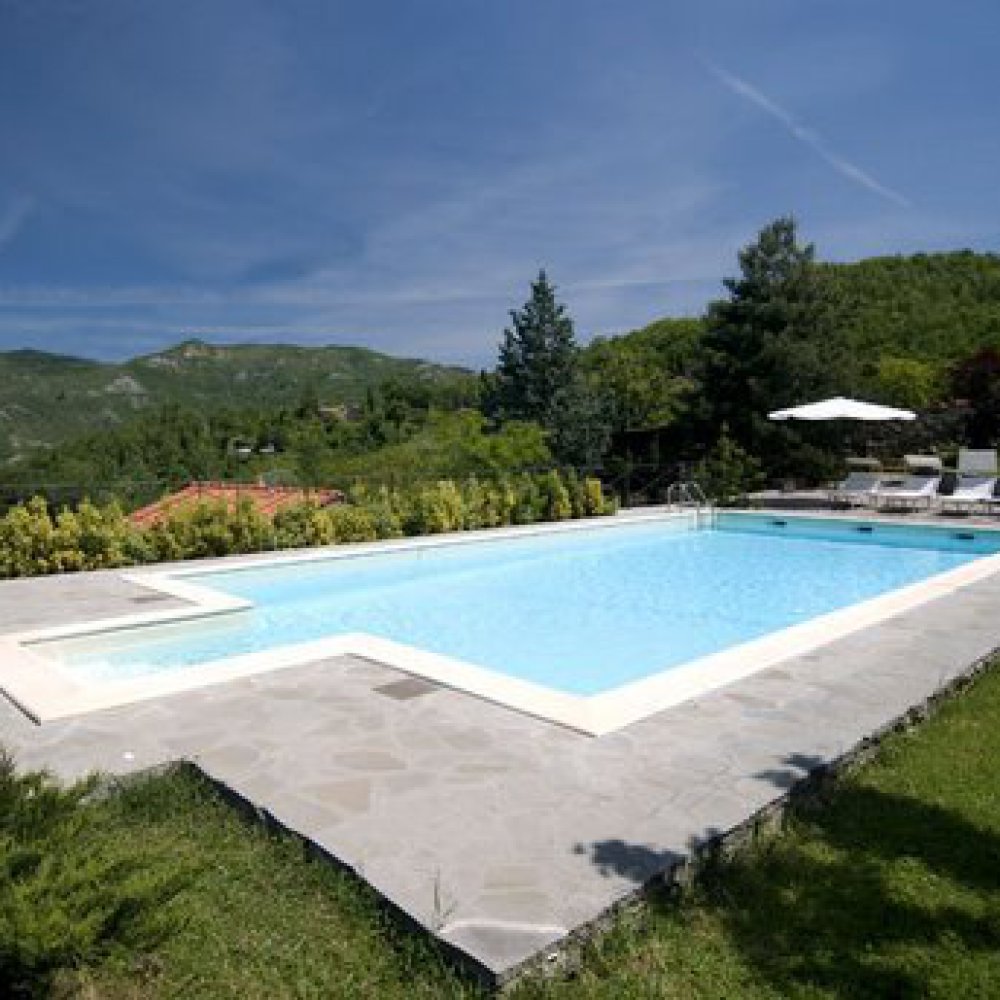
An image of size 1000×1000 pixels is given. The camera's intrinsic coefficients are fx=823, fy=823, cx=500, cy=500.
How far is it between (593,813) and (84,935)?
1.94 metres

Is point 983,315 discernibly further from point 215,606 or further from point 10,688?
point 10,688

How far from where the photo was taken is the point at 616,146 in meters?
13.4

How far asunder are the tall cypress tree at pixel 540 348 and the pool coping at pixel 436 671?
79.4 ft

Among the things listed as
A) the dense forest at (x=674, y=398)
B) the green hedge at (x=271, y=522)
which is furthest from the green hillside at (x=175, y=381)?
the green hedge at (x=271, y=522)

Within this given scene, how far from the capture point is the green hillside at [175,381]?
64.6m

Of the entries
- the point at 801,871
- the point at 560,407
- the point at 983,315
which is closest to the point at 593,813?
the point at 801,871

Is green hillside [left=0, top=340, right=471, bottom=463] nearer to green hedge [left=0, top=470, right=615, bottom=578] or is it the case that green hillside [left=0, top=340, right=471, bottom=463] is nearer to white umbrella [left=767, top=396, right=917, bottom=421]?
white umbrella [left=767, top=396, right=917, bottom=421]

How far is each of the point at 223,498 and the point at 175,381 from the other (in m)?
73.2

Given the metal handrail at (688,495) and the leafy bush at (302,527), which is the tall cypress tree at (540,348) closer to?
the metal handrail at (688,495)

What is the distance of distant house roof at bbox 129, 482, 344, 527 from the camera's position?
439 inches

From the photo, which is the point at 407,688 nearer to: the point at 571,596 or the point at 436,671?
the point at 436,671

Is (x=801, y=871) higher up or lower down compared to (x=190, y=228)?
lower down

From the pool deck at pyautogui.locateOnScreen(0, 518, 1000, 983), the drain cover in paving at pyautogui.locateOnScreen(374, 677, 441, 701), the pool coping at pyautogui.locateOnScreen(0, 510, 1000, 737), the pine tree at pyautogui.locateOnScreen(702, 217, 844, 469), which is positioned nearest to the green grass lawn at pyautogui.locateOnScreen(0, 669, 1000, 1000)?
the pool deck at pyautogui.locateOnScreen(0, 518, 1000, 983)

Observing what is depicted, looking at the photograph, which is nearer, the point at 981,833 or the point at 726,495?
the point at 981,833
